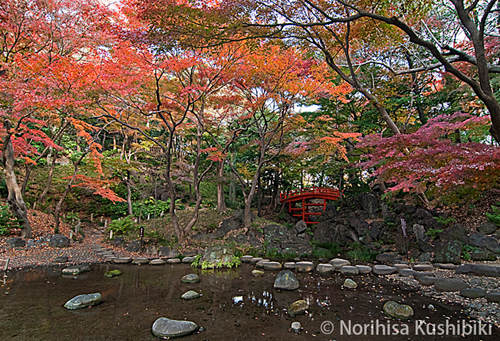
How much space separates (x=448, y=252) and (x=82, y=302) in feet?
31.7

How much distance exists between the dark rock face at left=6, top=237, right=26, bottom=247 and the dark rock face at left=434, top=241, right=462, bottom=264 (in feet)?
44.9

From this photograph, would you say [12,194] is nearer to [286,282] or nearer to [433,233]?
[286,282]

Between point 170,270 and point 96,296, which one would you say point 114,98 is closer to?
point 170,270

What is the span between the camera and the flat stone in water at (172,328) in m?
3.33

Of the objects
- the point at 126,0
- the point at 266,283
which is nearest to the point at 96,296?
the point at 266,283

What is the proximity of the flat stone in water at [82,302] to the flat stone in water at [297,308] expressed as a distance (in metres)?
3.46

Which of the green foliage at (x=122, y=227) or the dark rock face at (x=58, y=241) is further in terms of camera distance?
the green foliage at (x=122, y=227)

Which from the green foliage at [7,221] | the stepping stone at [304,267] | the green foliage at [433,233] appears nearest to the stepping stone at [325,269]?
the stepping stone at [304,267]

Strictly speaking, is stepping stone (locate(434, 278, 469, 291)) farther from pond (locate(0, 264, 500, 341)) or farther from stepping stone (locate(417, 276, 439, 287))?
pond (locate(0, 264, 500, 341))

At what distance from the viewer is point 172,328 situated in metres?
3.40

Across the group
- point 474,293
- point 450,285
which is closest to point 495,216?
point 450,285

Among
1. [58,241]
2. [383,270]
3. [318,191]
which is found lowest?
[383,270]

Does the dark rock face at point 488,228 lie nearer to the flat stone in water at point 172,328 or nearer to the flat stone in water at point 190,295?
the flat stone in water at point 190,295

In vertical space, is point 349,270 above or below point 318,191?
below
